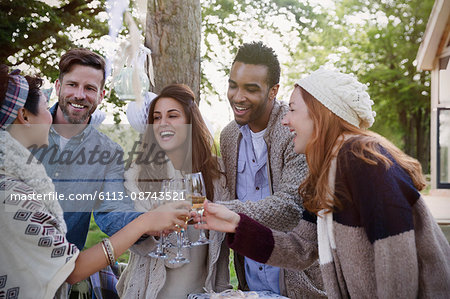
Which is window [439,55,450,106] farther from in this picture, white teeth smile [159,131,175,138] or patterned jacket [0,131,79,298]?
patterned jacket [0,131,79,298]

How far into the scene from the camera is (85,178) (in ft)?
8.04

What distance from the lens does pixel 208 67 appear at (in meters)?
5.95

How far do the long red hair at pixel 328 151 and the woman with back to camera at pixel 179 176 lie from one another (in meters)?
0.68

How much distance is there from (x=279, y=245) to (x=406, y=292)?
615 mm

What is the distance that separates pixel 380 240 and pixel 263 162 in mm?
1143

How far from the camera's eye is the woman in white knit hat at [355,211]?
1565 mm

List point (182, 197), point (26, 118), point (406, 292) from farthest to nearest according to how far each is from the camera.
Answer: point (182, 197)
point (26, 118)
point (406, 292)

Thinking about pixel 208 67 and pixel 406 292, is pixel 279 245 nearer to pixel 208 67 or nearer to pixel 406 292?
pixel 406 292

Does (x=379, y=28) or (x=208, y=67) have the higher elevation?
(x=379, y=28)

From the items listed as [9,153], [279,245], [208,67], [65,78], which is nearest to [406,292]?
[279,245]

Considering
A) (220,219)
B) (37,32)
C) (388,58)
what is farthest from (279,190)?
(388,58)

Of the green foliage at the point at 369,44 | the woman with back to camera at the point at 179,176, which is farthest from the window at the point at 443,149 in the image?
the woman with back to camera at the point at 179,176

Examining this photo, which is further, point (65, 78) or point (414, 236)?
point (65, 78)

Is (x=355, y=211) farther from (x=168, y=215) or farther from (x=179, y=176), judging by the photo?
(x=179, y=176)
